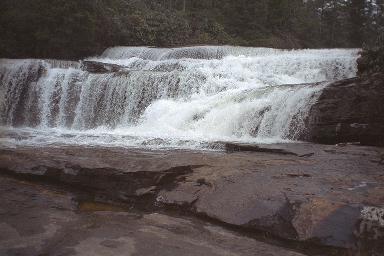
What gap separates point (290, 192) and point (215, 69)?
33.4ft

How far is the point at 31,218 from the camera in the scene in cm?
438

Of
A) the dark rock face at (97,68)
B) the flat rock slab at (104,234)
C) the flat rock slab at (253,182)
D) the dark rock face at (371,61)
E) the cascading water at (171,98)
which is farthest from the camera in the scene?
the dark rock face at (97,68)

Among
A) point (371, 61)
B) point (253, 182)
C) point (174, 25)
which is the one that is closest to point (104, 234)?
point (253, 182)

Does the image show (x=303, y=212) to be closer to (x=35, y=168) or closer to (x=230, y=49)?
(x=35, y=168)

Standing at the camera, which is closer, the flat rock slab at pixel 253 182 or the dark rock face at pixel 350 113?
the flat rock slab at pixel 253 182

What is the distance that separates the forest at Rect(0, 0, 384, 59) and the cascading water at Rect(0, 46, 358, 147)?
3050 mm

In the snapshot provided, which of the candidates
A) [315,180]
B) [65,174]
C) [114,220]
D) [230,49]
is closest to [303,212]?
[315,180]

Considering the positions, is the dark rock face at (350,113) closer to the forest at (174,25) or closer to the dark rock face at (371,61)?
the dark rock face at (371,61)

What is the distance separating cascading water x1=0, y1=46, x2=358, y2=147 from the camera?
32.0ft

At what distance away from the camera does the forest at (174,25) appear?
1844 centimetres

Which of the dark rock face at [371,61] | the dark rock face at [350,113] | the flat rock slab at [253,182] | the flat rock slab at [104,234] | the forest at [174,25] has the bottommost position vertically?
the flat rock slab at [104,234]

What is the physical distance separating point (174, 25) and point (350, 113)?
2043 cm

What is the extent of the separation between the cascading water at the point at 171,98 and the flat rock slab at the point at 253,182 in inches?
93.3

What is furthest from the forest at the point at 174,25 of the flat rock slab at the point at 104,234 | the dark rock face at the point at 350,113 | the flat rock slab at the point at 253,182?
the flat rock slab at the point at 104,234
